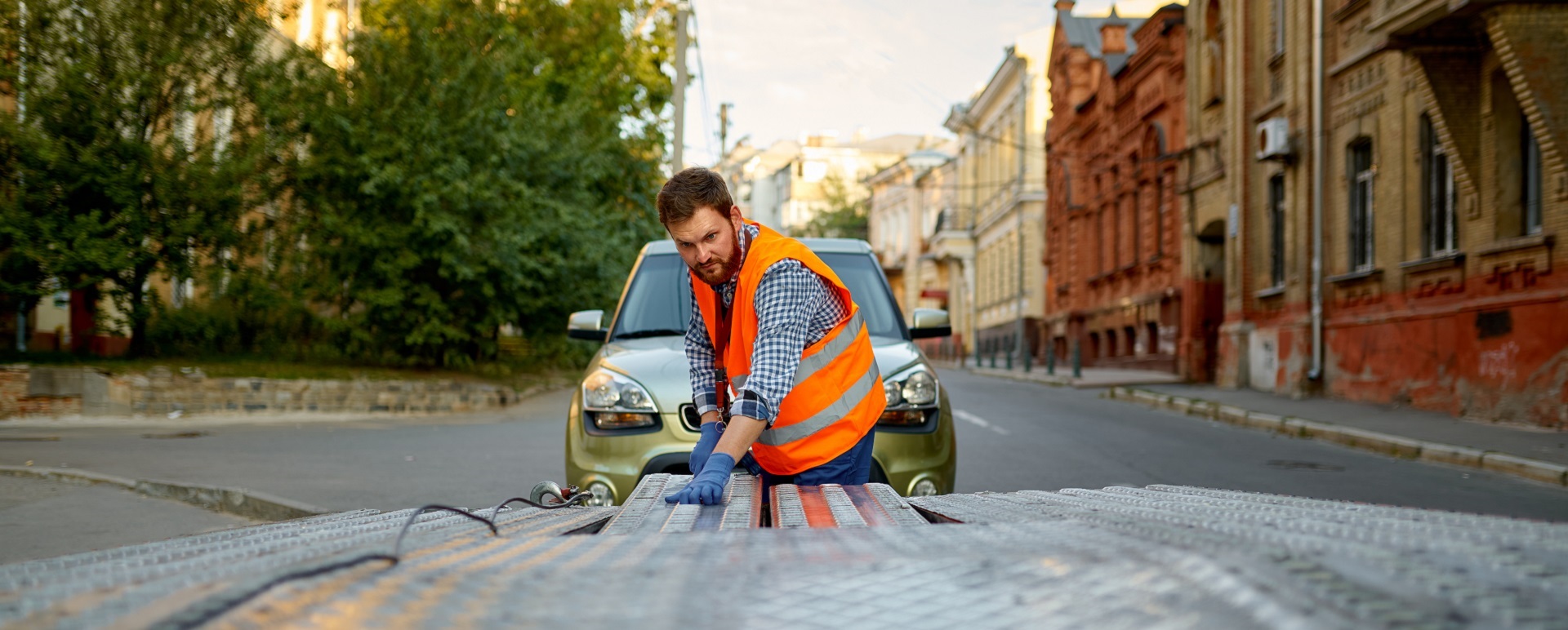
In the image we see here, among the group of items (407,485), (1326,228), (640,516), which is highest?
(1326,228)

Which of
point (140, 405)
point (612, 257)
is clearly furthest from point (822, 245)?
point (612, 257)

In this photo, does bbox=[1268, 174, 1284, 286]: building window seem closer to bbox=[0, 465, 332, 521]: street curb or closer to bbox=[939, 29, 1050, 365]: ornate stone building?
bbox=[0, 465, 332, 521]: street curb

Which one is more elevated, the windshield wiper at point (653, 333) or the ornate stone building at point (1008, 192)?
the ornate stone building at point (1008, 192)

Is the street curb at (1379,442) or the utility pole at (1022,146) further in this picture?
the utility pole at (1022,146)

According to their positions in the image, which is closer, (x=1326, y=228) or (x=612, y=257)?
(x=1326, y=228)

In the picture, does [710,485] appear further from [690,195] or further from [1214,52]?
[1214,52]

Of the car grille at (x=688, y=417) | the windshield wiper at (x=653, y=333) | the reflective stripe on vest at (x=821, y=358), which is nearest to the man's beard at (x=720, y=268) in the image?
the reflective stripe on vest at (x=821, y=358)

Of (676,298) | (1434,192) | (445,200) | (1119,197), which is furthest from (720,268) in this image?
(1119,197)

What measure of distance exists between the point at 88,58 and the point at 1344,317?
18533mm

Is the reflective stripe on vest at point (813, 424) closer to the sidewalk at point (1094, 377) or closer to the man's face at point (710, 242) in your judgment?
the man's face at point (710, 242)

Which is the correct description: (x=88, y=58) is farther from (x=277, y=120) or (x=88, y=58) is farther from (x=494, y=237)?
(x=494, y=237)

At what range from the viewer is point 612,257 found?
72.3 feet

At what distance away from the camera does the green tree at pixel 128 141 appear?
15.8 metres

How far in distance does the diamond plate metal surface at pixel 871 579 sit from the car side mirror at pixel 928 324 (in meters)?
4.70
